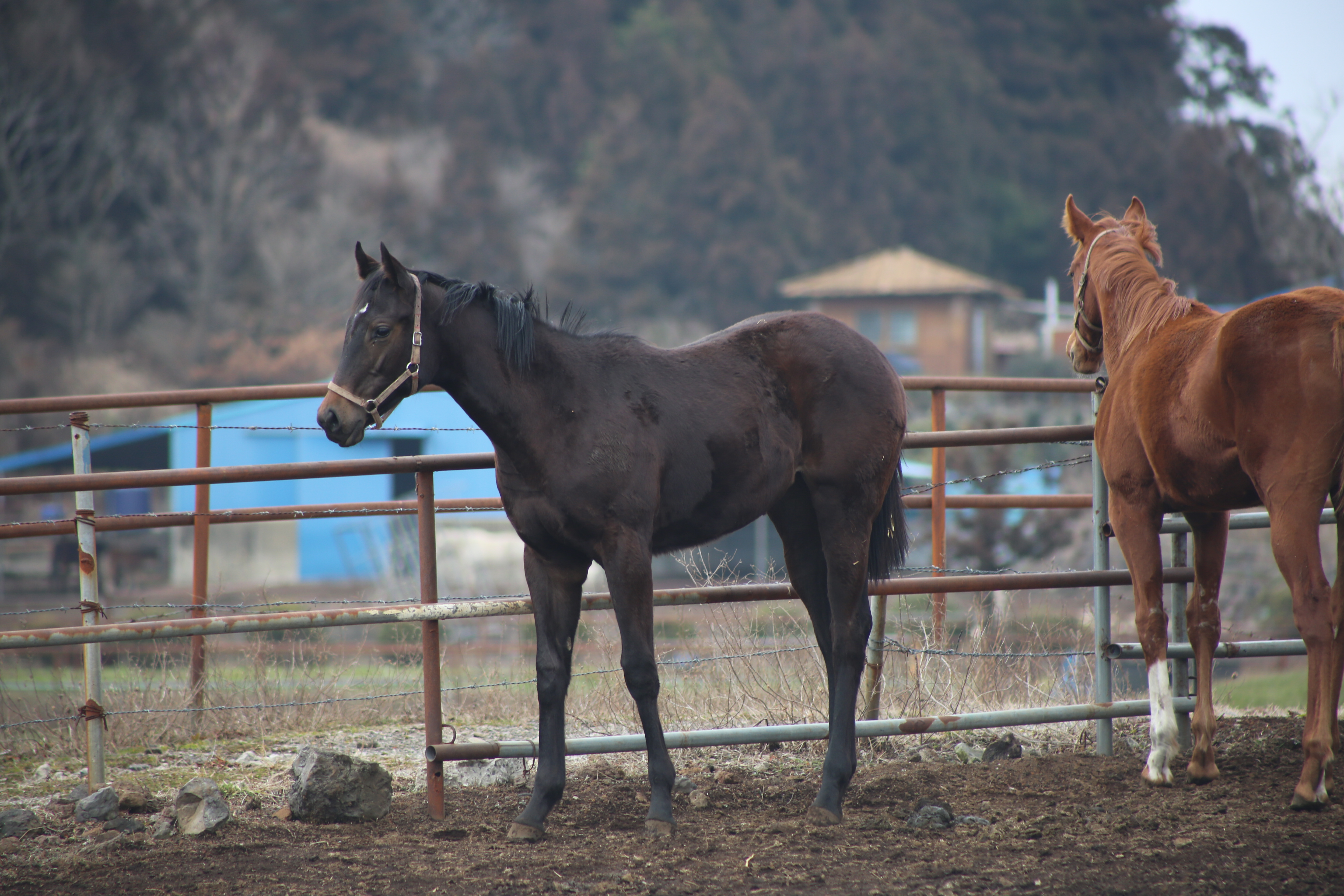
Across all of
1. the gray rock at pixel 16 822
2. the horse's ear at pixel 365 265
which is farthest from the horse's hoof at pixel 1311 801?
the gray rock at pixel 16 822

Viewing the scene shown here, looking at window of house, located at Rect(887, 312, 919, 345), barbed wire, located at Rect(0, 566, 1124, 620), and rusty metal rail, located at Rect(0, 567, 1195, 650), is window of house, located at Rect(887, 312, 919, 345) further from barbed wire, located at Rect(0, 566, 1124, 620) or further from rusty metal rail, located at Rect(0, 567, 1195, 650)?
rusty metal rail, located at Rect(0, 567, 1195, 650)

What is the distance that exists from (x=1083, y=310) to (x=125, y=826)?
440cm

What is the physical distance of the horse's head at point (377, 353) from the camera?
359 cm

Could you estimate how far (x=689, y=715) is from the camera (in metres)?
5.38

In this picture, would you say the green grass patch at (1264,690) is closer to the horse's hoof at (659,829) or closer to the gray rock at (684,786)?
the gray rock at (684,786)

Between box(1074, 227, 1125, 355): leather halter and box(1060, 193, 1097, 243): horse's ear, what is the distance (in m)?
0.05

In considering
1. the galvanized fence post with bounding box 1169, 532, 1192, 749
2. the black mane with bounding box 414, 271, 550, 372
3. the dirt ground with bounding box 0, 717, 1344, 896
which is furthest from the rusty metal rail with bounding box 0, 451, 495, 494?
the galvanized fence post with bounding box 1169, 532, 1192, 749

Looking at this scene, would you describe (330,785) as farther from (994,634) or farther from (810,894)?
(994,634)

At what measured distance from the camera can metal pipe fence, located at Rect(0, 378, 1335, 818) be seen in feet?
12.9

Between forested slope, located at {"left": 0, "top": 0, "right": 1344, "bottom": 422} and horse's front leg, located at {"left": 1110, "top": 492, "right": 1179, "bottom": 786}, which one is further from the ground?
forested slope, located at {"left": 0, "top": 0, "right": 1344, "bottom": 422}

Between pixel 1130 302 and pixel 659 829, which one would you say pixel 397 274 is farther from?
pixel 1130 302

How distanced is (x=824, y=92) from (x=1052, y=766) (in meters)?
58.2

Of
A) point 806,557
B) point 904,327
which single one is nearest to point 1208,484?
point 806,557

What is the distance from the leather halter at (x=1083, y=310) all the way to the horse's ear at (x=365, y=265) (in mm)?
3024
